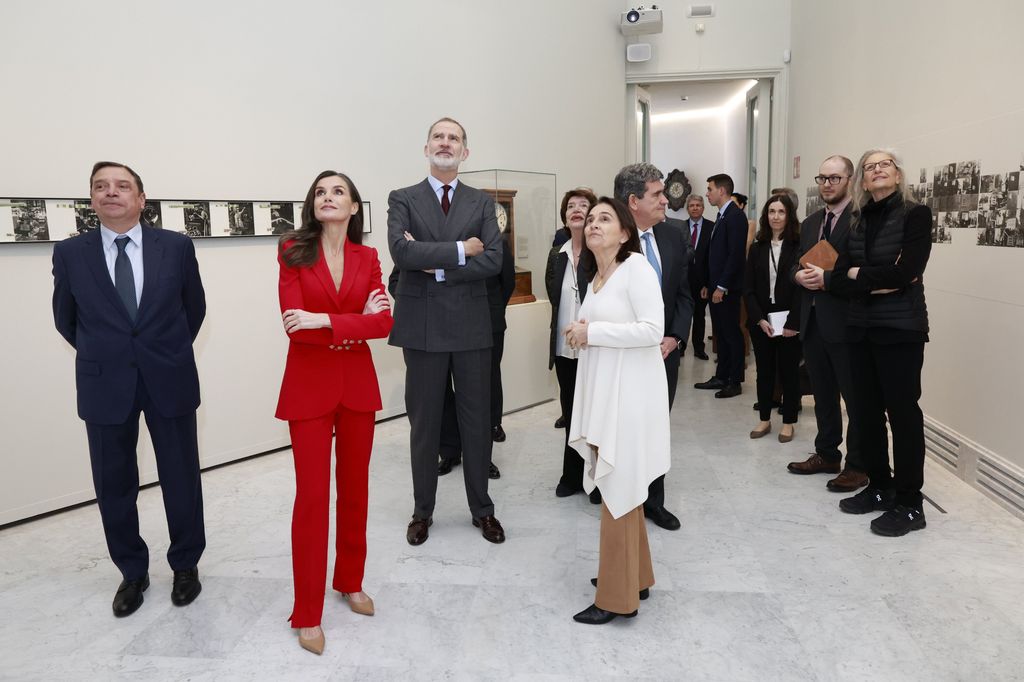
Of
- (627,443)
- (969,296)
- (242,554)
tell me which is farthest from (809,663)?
(969,296)

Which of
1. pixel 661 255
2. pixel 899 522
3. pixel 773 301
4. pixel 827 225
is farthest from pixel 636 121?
pixel 899 522

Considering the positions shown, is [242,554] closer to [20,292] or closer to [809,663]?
[20,292]

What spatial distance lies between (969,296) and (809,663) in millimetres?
2763

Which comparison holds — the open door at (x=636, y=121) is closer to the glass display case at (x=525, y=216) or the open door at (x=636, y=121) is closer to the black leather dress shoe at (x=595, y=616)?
the glass display case at (x=525, y=216)

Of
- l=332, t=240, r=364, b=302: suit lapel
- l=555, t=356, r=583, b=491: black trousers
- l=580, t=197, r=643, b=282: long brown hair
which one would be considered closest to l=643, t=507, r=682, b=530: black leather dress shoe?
l=555, t=356, r=583, b=491: black trousers

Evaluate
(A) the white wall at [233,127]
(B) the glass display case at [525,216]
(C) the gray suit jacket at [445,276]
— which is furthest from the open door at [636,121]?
(C) the gray suit jacket at [445,276]

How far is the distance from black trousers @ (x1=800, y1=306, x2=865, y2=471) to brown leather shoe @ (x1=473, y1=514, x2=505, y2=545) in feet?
6.66

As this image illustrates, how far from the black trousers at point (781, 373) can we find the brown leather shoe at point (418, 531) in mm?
2718

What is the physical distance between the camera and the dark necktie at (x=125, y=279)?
274cm

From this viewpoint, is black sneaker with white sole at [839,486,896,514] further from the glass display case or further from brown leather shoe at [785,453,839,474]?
the glass display case

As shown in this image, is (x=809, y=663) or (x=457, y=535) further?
(x=457, y=535)

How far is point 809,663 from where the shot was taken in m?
2.45

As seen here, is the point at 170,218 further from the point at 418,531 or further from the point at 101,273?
the point at 418,531

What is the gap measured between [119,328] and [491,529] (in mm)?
1826
